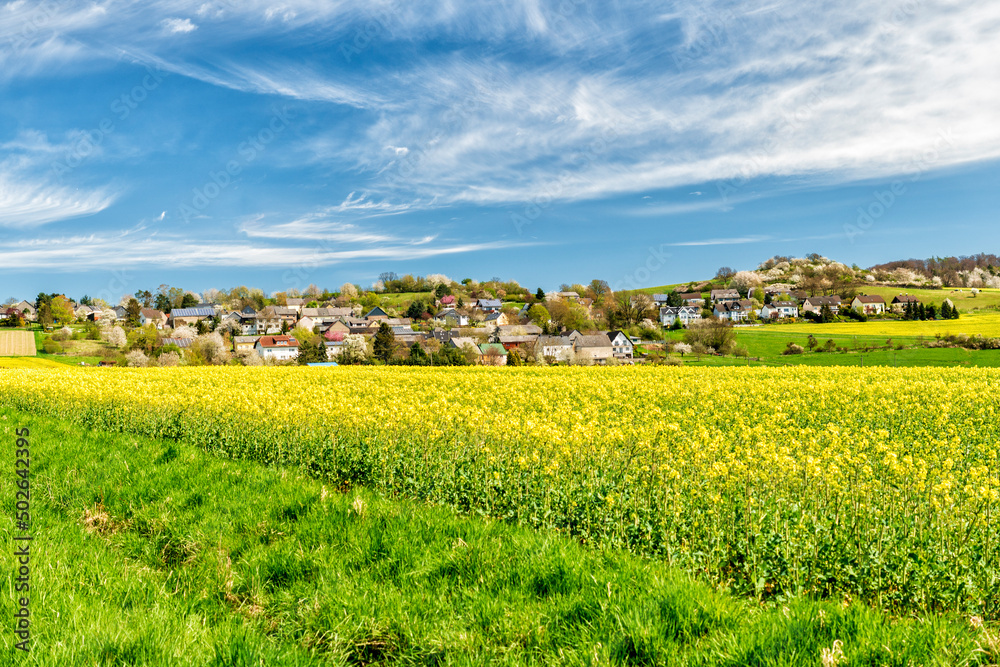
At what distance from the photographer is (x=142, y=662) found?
12.1 ft

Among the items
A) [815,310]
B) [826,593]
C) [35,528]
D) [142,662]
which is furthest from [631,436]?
[815,310]

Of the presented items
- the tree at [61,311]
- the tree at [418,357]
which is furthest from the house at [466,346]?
the tree at [61,311]

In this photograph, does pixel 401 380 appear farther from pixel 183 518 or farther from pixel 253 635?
pixel 253 635

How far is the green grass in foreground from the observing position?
3822 millimetres

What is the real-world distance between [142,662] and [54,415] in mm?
18423

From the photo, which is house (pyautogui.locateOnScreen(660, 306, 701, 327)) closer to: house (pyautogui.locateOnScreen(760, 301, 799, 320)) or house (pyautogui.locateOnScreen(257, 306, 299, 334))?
house (pyautogui.locateOnScreen(760, 301, 799, 320))

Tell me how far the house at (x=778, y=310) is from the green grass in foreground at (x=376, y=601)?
144m

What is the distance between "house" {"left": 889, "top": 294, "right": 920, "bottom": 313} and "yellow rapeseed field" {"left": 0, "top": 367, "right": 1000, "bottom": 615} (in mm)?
112492

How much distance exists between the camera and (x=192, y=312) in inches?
6511

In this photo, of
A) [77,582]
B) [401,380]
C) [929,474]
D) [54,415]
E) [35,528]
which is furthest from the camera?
[401,380]

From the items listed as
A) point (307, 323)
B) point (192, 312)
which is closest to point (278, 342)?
point (307, 323)

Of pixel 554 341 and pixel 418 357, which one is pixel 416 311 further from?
pixel 418 357

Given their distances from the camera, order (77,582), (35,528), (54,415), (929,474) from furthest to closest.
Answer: (54,415) → (929,474) → (35,528) → (77,582)

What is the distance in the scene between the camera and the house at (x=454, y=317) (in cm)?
15555
